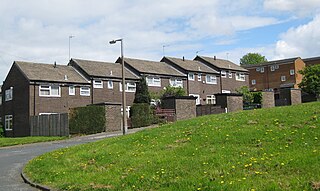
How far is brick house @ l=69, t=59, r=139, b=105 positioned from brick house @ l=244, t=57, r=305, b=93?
115 ft

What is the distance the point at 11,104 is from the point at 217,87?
28.6m

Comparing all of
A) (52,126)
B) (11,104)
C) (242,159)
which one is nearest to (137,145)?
(242,159)

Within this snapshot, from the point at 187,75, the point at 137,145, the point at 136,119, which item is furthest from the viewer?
the point at 187,75

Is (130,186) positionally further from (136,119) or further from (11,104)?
(11,104)

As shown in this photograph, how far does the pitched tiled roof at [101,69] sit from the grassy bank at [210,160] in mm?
32105

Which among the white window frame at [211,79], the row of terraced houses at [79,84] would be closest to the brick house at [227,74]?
the white window frame at [211,79]

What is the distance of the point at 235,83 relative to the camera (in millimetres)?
63219

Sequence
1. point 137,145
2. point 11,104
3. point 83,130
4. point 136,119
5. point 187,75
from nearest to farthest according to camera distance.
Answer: point 137,145, point 83,130, point 136,119, point 11,104, point 187,75

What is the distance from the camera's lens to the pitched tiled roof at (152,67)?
52088mm

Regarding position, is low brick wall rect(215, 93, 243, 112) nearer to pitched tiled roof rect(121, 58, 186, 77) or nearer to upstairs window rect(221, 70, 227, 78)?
pitched tiled roof rect(121, 58, 186, 77)

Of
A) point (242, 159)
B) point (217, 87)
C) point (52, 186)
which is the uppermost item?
point (217, 87)

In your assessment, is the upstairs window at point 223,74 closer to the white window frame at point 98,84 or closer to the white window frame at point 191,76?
the white window frame at point 191,76

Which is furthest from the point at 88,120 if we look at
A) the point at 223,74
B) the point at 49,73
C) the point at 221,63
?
the point at 221,63

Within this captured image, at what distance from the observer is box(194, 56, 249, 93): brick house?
6131cm
